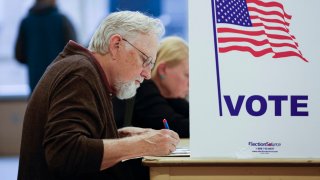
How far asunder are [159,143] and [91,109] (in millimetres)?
276

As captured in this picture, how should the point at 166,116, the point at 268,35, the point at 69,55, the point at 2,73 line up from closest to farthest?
the point at 268,35 < the point at 69,55 < the point at 166,116 < the point at 2,73

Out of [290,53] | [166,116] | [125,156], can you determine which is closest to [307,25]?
[290,53]

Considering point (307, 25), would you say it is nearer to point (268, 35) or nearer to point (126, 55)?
point (268, 35)

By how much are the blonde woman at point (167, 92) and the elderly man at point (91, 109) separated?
2.39 feet

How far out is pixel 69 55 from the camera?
216cm

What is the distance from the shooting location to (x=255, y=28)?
1994mm

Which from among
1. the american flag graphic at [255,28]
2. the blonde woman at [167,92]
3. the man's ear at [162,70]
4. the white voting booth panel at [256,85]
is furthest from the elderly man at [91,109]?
the man's ear at [162,70]

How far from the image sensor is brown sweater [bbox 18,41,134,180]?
187cm

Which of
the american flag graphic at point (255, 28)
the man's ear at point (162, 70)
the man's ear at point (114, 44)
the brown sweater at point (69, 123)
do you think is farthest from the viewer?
the man's ear at point (162, 70)

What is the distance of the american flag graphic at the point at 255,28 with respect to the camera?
1.98 m

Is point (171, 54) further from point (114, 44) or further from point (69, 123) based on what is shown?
point (69, 123)

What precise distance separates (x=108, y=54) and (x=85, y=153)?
0.48 m

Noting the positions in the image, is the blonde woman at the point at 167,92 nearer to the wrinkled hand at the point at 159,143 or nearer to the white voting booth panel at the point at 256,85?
the wrinkled hand at the point at 159,143

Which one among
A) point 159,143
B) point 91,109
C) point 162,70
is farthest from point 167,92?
point 91,109
